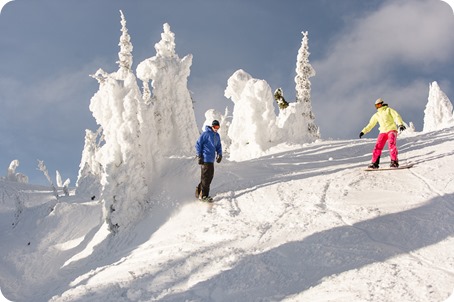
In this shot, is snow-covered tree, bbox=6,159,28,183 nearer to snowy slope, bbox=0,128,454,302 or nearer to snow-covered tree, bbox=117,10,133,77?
snow-covered tree, bbox=117,10,133,77

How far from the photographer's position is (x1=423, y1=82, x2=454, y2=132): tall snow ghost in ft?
160

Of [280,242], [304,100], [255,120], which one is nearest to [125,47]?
[255,120]

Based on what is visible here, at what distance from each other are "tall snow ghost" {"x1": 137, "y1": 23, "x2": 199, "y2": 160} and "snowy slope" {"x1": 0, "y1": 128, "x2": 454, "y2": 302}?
10.8ft

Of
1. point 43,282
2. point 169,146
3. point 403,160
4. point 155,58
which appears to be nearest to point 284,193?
point 403,160

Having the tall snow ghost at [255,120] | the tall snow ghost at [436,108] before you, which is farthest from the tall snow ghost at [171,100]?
the tall snow ghost at [436,108]

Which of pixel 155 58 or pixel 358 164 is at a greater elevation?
pixel 155 58

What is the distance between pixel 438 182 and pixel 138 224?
8.79 meters

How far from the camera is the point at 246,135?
3070 cm

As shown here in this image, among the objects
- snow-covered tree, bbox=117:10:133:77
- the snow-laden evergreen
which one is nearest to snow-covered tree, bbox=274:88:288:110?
snow-covered tree, bbox=117:10:133:77

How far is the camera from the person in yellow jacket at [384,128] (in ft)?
41.2

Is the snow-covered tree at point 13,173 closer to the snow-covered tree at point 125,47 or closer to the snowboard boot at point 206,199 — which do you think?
the snow-covered tree at point 125,47

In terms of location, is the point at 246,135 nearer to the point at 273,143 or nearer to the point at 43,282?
the point at 273,143

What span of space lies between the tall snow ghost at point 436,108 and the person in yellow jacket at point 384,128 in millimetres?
40151

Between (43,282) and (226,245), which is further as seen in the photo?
(43,282)
